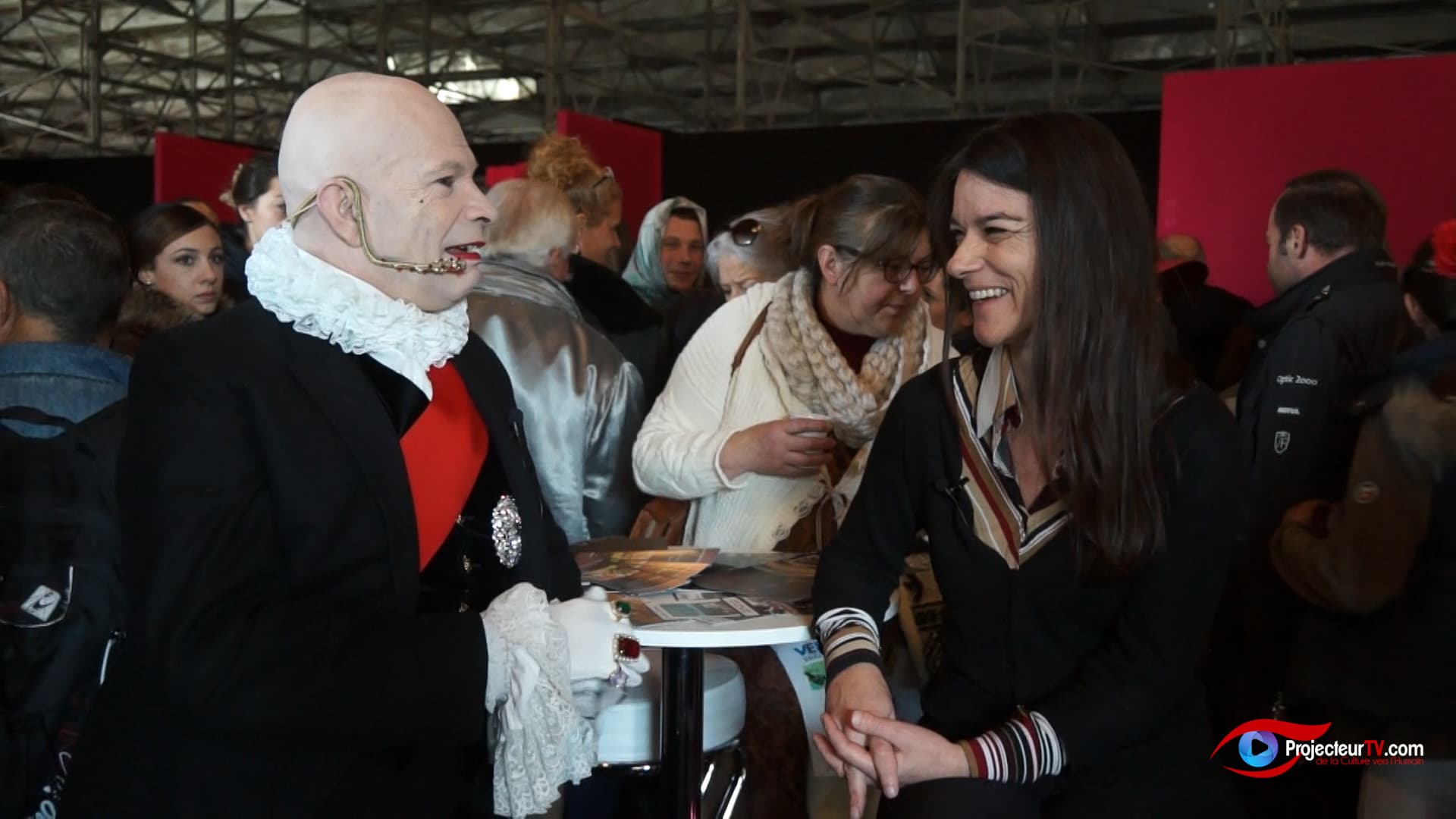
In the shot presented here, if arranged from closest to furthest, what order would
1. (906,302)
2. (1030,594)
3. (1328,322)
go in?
(1030,594) → (906,302) → (1328,322)

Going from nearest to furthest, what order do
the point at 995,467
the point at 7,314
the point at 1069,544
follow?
1. the point at 1069,544
2. the point at 995,467
3. the point at 7,314

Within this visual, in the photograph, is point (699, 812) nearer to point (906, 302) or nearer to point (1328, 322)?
point (906, 302)

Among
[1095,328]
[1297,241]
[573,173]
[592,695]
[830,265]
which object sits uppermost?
[573,173]

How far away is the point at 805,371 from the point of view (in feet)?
9.24

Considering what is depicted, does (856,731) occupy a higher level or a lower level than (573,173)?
lower

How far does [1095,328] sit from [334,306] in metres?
1.04

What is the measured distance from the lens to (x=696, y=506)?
2.94m

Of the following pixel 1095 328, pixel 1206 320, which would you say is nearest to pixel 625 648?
pixel 1095 328

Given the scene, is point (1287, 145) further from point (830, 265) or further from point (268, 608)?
point (268, 608)

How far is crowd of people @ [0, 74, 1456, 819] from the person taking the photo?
1.50m

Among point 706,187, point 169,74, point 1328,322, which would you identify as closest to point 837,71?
point 706,187

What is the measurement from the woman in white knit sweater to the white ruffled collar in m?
1.15

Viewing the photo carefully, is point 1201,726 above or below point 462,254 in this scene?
below

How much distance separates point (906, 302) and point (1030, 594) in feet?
3.55
